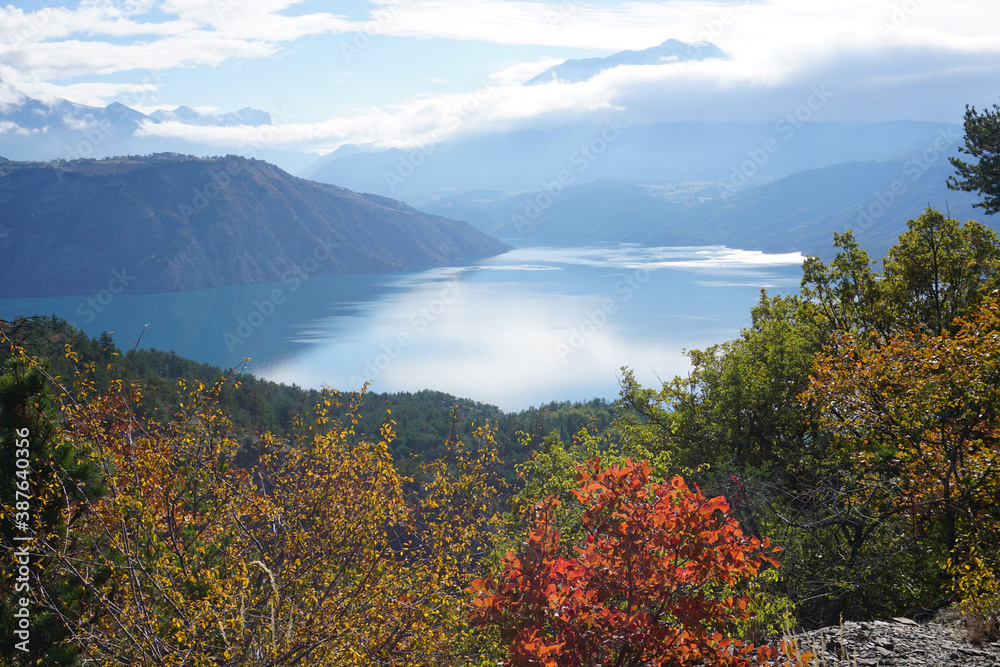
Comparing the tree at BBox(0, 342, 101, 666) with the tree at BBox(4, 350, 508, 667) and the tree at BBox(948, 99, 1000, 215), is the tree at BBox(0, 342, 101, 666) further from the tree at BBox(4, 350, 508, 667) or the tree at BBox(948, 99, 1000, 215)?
the tree at BBox(948, 99, 1000, 215)

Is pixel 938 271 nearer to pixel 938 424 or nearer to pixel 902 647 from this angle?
pixel 938 424

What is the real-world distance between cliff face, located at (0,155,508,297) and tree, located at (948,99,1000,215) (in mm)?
147324

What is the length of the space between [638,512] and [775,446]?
9.37m

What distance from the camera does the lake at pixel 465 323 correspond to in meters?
56.7

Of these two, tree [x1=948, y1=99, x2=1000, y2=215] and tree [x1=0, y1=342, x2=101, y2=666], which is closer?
tree [x1=0, y1=342, x2=101, y2=666]

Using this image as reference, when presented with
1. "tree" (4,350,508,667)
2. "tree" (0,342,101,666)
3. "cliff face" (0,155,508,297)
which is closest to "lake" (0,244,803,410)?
"cliff face" (0,155,508,297)

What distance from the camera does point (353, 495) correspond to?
635 centimetres

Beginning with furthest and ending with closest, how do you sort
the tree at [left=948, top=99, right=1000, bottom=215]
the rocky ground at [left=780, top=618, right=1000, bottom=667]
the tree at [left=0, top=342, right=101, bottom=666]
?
the tree at [left=948, top=99, right=1000, bottom=215], the tree at [left=0, top=342, right=101, bottom=666], the rocky ground at [left=780, top=618, right=1000, bottom=667]

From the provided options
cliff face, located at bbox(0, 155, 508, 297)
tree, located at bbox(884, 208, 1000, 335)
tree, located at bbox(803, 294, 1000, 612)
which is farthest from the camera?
cliff face, located at bbox(0, 155, 508, 297)

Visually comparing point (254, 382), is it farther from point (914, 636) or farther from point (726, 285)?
point (726, 285)


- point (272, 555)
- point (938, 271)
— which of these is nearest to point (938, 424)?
point (272, 555)

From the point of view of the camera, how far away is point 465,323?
81.1m

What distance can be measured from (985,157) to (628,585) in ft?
53.9

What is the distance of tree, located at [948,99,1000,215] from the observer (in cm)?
1350
